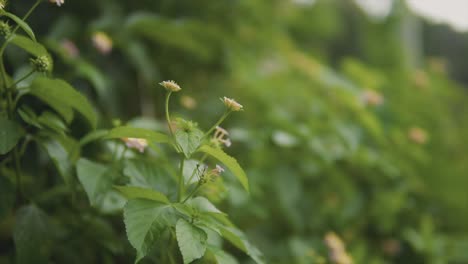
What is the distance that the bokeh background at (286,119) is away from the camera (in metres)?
1.62

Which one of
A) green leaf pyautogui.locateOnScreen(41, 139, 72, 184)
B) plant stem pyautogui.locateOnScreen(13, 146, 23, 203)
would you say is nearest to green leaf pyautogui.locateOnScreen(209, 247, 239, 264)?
green leaf pyautogui.locateOnScreen(41, 139, 72, 184)

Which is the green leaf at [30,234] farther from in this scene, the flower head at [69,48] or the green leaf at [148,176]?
the flower head at [69,48]

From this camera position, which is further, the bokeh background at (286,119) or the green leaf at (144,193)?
the bokeh background at (286,119)

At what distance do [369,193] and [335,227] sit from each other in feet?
0.76

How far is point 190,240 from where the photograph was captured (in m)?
0.73

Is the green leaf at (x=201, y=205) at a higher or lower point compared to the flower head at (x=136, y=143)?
lower

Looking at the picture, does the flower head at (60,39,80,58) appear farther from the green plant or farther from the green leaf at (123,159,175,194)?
the green leaf at (123,159,175,194)

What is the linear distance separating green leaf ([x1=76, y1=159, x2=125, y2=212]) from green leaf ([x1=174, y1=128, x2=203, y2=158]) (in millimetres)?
246

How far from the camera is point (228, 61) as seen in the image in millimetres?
2137

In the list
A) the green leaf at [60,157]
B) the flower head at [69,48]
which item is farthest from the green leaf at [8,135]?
the flower head at [69,48]

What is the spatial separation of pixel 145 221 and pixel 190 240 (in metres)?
0.08

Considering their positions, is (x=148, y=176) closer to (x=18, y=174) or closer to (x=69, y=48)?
(x=18, y=174)

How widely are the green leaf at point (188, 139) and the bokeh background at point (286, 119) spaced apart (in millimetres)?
510

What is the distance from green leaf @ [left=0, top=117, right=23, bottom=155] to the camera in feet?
2.65
